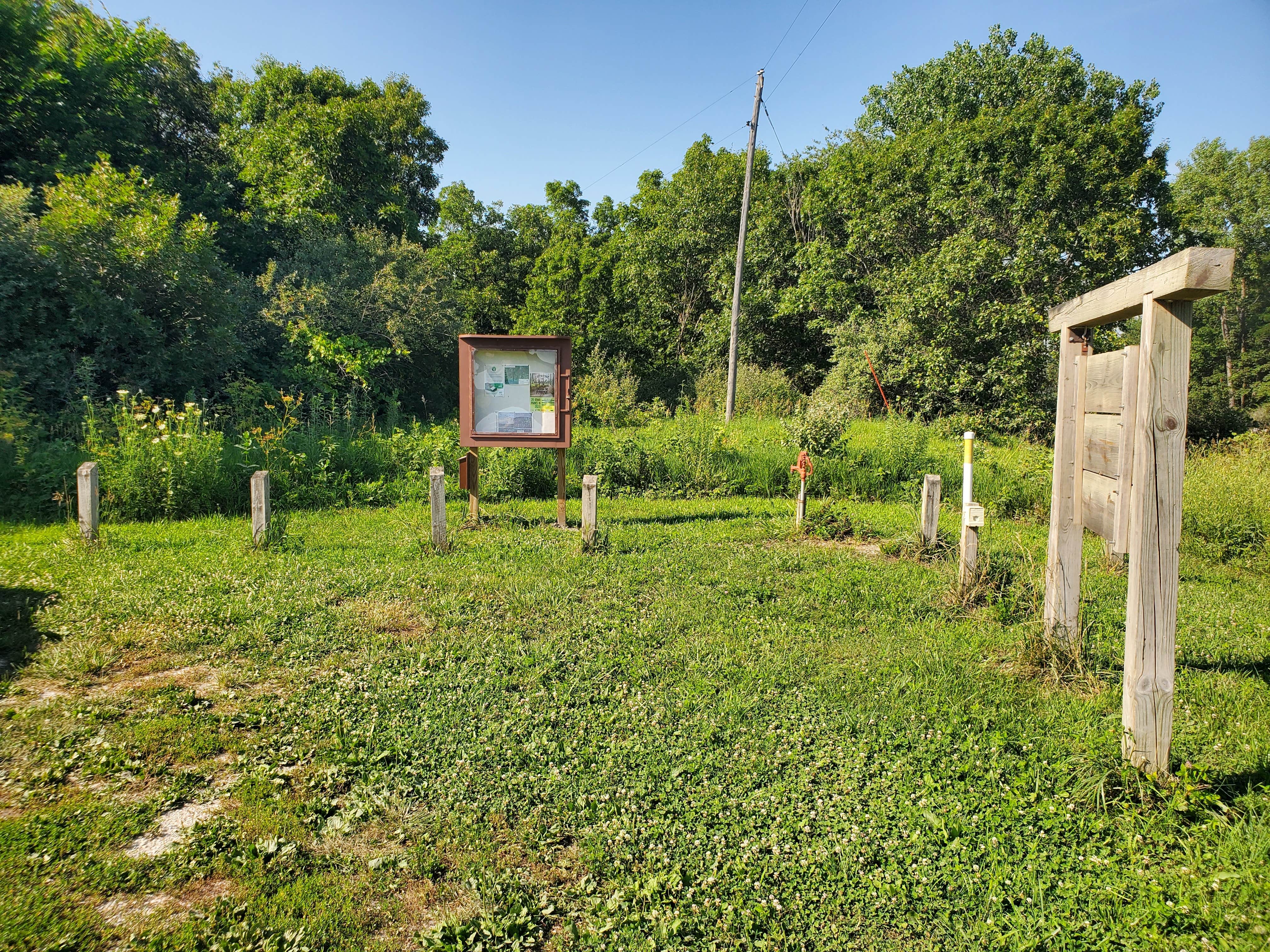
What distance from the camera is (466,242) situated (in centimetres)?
3372

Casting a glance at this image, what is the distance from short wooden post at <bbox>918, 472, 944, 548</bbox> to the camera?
24.3ft

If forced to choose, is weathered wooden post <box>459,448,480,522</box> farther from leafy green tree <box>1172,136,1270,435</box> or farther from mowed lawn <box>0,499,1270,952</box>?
leafy green tree <box>1172,136,1270,435</box>

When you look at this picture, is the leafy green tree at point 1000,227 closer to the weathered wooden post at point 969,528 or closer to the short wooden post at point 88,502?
the weathered wooden post at point 969,528

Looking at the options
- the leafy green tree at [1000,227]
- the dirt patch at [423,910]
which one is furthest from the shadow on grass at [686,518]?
the leafy green tree at [1000,227]

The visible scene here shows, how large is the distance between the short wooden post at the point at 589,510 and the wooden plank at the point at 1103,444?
446 cm

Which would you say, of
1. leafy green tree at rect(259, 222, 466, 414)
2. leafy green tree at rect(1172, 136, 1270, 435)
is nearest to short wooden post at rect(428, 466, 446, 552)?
leafy green tree at rect(259, 222, 466, 414)

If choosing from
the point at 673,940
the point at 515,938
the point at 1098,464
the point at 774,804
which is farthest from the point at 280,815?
the point at 1098,464

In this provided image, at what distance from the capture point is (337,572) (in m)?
6.64

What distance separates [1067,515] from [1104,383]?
1.02 metres

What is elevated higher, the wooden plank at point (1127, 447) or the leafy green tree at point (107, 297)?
the leafy green tree at point (107, 297)

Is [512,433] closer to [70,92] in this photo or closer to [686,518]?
[686,518]

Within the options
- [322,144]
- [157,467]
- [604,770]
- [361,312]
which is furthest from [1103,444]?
[322,144]

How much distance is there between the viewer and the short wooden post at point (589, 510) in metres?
7.53

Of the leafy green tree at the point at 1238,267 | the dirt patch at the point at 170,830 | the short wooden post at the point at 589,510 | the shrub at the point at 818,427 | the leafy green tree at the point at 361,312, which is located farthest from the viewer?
the leafy green tree at the point at 1238,267
